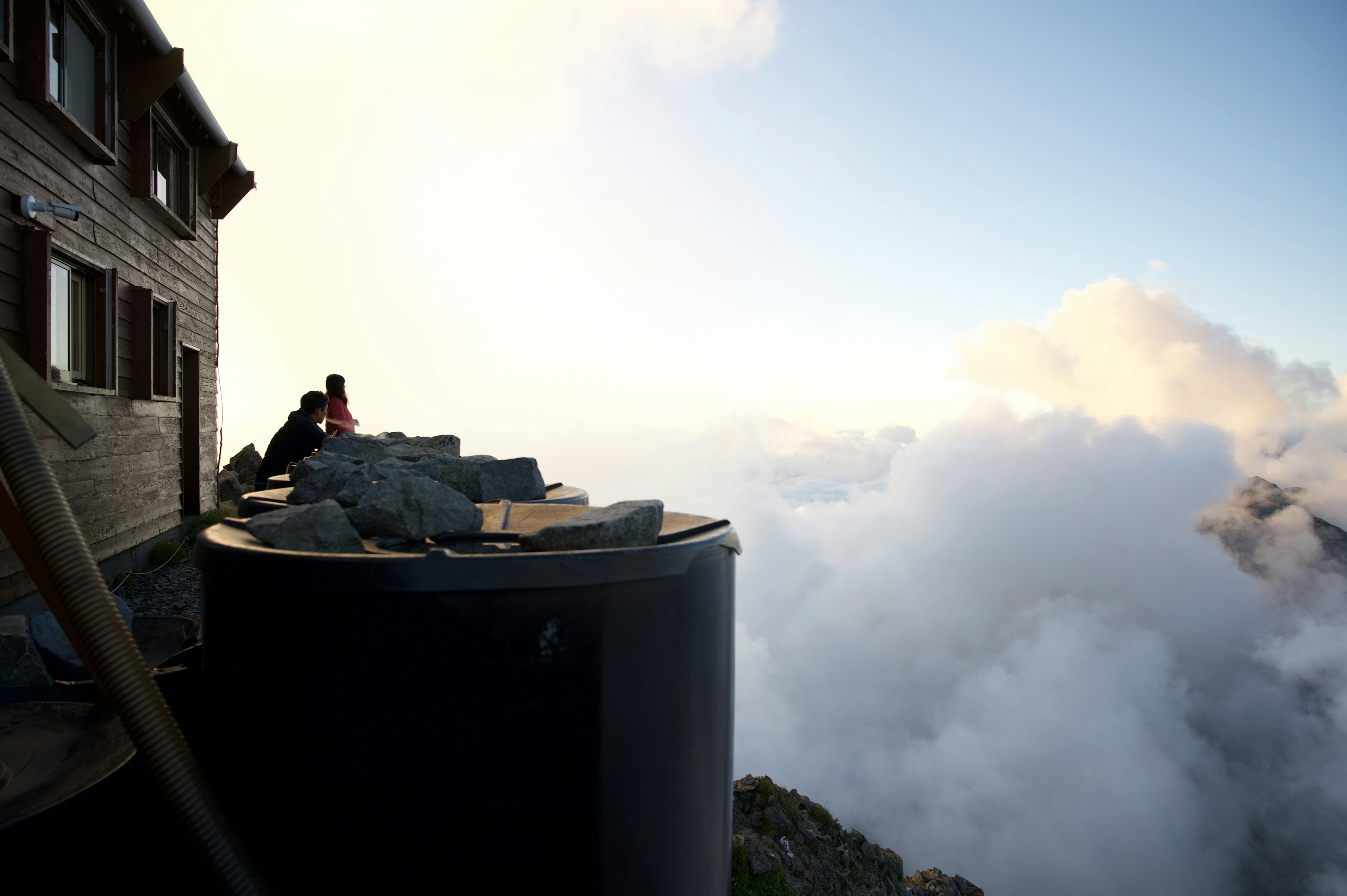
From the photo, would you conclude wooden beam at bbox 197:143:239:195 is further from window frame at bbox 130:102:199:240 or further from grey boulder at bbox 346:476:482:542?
grey boulder at bbox 346:476:482:542

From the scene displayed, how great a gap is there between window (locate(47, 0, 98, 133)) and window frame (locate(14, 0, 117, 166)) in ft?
0.06

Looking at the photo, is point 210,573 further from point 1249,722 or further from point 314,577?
point 1249,722

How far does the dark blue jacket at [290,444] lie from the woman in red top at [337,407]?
3.73 ft

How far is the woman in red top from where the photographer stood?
21.7ft

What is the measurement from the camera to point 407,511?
5.96 feet

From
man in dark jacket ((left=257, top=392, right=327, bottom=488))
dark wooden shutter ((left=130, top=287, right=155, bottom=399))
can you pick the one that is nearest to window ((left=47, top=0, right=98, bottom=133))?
dark wooden shutter ((left=130, top=287, right=155, bottom=399))

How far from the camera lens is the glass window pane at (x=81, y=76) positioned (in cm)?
645

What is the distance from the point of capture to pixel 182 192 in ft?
31.6

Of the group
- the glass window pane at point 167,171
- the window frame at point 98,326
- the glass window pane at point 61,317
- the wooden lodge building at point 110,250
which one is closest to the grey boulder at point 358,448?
the wooden lodge building at point 110,250

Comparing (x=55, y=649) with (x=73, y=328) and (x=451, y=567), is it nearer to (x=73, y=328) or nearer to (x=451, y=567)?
(x=451, y=567)

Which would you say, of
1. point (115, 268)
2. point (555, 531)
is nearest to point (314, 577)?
point (555, 531)

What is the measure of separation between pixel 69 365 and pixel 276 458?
3.42 m

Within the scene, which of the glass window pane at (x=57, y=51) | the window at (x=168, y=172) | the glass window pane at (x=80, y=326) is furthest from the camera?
the window at (x=168, y=172)

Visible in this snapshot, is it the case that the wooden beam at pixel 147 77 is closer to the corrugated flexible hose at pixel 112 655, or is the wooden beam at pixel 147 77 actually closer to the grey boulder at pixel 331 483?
the grey boulder at pixel 331 483
